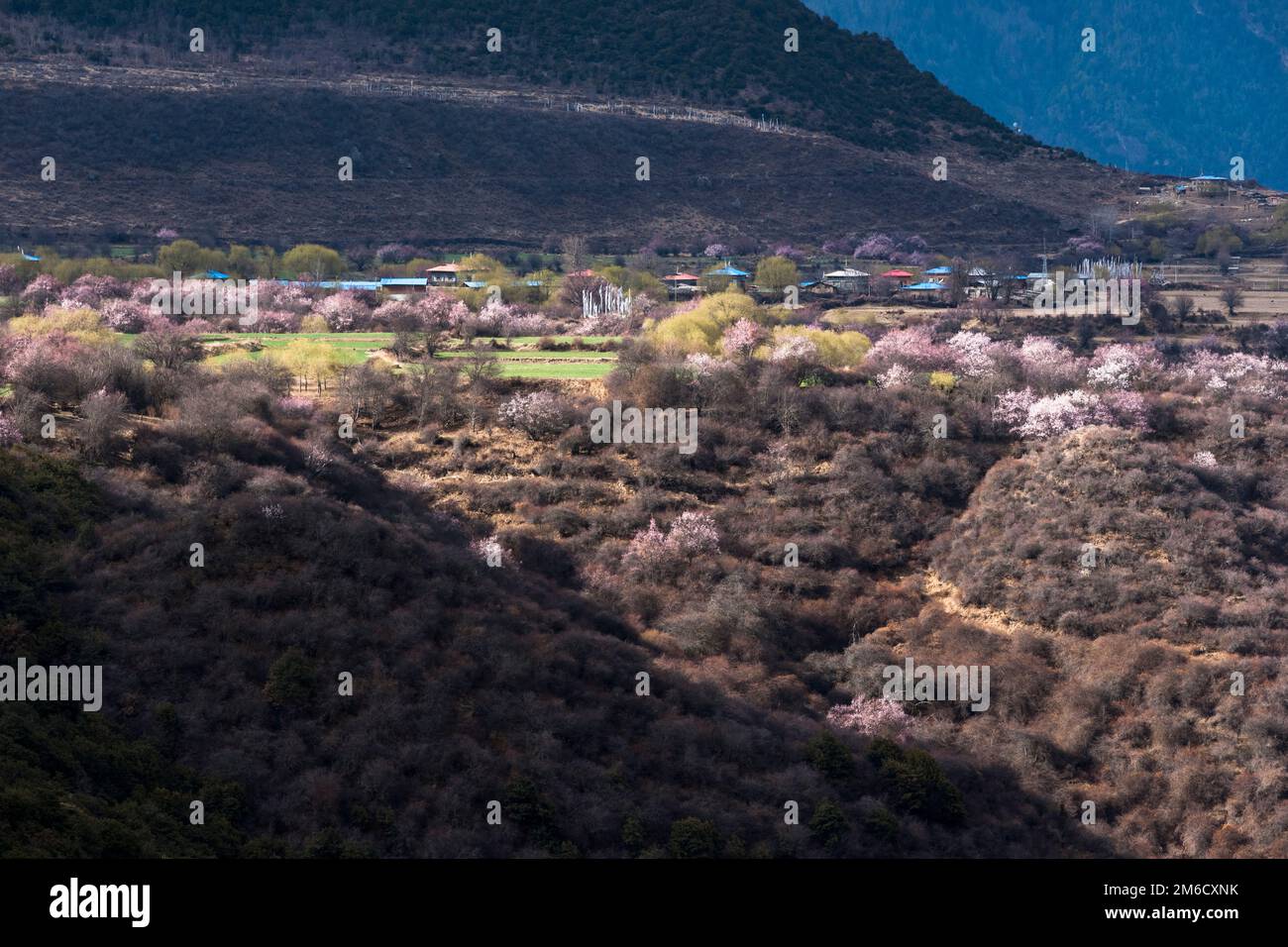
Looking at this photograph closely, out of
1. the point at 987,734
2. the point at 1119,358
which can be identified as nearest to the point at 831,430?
the point at 1119,358

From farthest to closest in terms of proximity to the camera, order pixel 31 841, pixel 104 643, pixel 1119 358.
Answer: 1. pixel 1119 358
2. pixel 104 643
3. pixel 31 841

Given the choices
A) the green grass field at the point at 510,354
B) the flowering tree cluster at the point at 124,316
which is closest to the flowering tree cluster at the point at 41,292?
the flowering tree cluster at the point at 124,316

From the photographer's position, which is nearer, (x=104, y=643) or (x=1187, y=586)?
(x=104, y=643)

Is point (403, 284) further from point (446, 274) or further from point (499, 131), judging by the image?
point (499, 131)

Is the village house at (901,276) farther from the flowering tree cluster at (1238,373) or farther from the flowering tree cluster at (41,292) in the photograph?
the flowering tree cluster at (41,292)

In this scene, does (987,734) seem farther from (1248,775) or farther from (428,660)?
(428,660)

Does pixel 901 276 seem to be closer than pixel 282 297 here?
No

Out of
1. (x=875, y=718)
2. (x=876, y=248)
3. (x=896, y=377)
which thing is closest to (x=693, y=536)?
(x=875, y=718)
